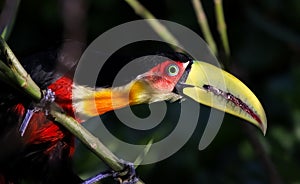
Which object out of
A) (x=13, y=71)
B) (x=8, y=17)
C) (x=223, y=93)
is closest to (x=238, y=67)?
(x=223, y=93)

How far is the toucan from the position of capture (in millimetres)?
3102

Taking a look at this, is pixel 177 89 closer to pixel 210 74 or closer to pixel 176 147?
pixel 210 74

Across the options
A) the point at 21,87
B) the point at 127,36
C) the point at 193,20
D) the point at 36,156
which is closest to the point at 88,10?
the point at 193,20

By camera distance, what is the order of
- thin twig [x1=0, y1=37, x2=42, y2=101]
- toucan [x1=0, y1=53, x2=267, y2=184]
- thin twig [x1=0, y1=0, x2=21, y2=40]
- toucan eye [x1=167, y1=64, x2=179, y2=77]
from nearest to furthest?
thin twig [x1=0, y1=37, x2=42, y2=101] → thin twig [x1=0, y1=0, x2=21, y2=40] → toucan [x1=0, y1=53, x2=267, y2=184] → toucan eye [x1=167, y1=64, x2=179, y2=77]

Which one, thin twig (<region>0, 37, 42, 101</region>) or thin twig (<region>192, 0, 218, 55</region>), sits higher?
thin twig (<region>0, 37, 42, 101</region>)

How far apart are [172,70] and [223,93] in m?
0.24

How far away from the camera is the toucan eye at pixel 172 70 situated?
3219 millimetres

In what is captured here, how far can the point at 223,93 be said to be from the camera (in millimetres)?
3094

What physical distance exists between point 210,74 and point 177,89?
15 centimetres

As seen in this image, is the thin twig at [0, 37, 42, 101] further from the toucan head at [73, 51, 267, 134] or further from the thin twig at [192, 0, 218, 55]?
the thin twig at [192, 0, 218, 55]

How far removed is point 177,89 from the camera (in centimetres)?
322

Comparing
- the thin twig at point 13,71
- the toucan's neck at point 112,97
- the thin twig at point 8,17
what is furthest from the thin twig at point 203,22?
the thin twig at point 13,71

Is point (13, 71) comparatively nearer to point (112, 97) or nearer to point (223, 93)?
point (112, 97)

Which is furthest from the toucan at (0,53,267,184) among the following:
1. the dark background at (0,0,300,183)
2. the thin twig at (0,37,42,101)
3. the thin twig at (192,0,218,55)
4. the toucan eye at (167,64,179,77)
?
the thin twig at (0,37,42,101)
